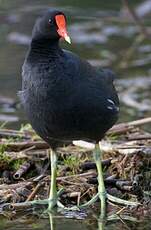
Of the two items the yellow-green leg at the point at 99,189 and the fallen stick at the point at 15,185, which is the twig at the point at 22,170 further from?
the yellow-green leg at the point at 99,189

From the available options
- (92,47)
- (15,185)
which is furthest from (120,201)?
(92,47)

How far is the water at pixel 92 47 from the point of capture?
31.3ft

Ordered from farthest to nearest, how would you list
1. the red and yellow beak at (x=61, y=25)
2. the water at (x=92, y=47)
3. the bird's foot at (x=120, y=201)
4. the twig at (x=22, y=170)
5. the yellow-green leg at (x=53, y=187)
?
the water at (x=92, y=47), the twig at (x=22, y=170), the yellow-green leg at (x=53, y=187), the bird's foot at (x=120, y=201), the red and yellow beak at (x=61, y=25)

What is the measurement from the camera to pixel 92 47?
12.3 meters

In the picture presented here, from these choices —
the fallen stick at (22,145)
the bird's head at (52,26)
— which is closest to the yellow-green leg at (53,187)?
the fallen stick at (22,145)

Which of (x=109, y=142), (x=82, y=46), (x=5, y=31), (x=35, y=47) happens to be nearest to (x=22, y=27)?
(x=5, y=31)

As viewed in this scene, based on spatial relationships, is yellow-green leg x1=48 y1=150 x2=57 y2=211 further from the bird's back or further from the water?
the water

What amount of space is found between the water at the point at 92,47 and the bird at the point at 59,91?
8.72ft

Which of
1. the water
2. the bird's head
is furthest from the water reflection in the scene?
the water

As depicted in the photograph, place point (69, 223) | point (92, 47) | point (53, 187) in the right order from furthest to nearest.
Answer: point (92, 47) → point (53, 187) → point (69, 223)

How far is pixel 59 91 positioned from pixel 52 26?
1.44ft

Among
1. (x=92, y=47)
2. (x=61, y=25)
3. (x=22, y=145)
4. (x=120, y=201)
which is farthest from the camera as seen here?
(x=92, y=47)

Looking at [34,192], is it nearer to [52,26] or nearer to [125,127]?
[52,26]

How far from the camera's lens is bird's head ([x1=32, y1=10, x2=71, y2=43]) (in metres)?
5.54
